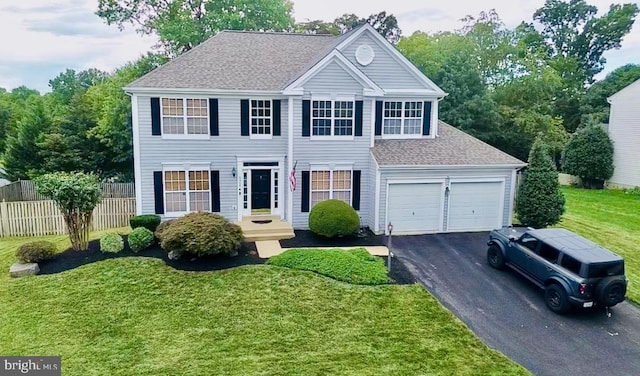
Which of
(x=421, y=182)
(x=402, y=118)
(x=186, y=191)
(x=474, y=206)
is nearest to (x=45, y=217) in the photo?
(x=186, y=191)

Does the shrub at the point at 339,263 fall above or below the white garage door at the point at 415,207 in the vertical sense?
below

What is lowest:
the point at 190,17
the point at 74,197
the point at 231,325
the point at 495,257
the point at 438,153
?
the point at 231,325

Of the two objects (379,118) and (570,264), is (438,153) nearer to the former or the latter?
(379,118)

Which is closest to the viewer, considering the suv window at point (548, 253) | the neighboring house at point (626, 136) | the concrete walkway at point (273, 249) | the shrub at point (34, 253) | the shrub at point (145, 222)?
the suv window at point (548, 253)

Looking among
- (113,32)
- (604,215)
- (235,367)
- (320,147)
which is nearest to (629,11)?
(604,215)

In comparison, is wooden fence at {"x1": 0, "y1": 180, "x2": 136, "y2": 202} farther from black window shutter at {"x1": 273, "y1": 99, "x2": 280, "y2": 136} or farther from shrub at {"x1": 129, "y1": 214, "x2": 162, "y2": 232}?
black window shutter at {"x1": 273, "y1": 99, "x2": 280, "y2": 136}

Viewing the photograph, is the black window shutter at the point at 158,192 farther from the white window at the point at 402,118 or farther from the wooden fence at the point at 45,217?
the white window at the point at 402,118

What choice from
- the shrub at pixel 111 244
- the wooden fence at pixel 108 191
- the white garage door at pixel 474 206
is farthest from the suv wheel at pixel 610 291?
the wooden fence at pixel 108 191
